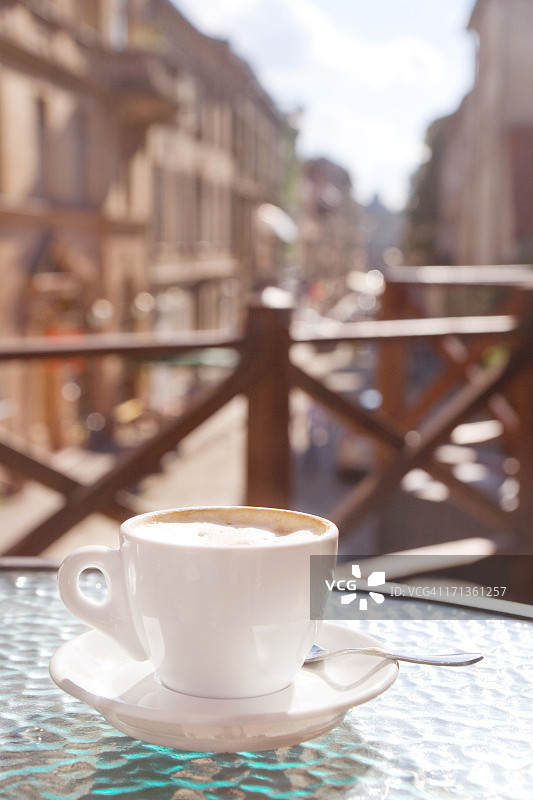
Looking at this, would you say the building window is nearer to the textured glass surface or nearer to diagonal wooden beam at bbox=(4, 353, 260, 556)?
diagonal wooden beam at bbox=(4, 353, 260, 556)

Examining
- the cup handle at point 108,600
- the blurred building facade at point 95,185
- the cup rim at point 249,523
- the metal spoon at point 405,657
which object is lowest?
the metal spoon at point 405,657

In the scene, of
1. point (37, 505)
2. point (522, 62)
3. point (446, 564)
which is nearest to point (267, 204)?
point (522, 62)

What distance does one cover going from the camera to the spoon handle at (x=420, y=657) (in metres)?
0.76

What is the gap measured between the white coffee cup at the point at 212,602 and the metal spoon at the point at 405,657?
0.12 ft

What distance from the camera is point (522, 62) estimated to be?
19172 mm

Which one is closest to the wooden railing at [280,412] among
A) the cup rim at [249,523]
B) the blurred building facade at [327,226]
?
the cup rim at [249,523]

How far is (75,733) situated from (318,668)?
0.69ft

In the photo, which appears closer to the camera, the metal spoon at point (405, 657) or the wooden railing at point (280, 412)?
the metal spoon at point (405, 657)

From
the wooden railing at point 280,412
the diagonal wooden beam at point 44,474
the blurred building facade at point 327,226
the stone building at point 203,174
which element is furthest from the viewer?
the blurred building facade at point 327,226

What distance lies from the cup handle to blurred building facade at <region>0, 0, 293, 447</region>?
1137 centimetres

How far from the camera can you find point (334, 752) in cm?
71

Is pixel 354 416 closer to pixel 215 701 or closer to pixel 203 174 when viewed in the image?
pixel 215 701

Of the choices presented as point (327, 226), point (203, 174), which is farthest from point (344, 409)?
point (327, 226)

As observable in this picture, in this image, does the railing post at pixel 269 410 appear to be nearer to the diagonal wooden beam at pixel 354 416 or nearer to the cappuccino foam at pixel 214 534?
the diagonal wooden beam at pixel 354 416
